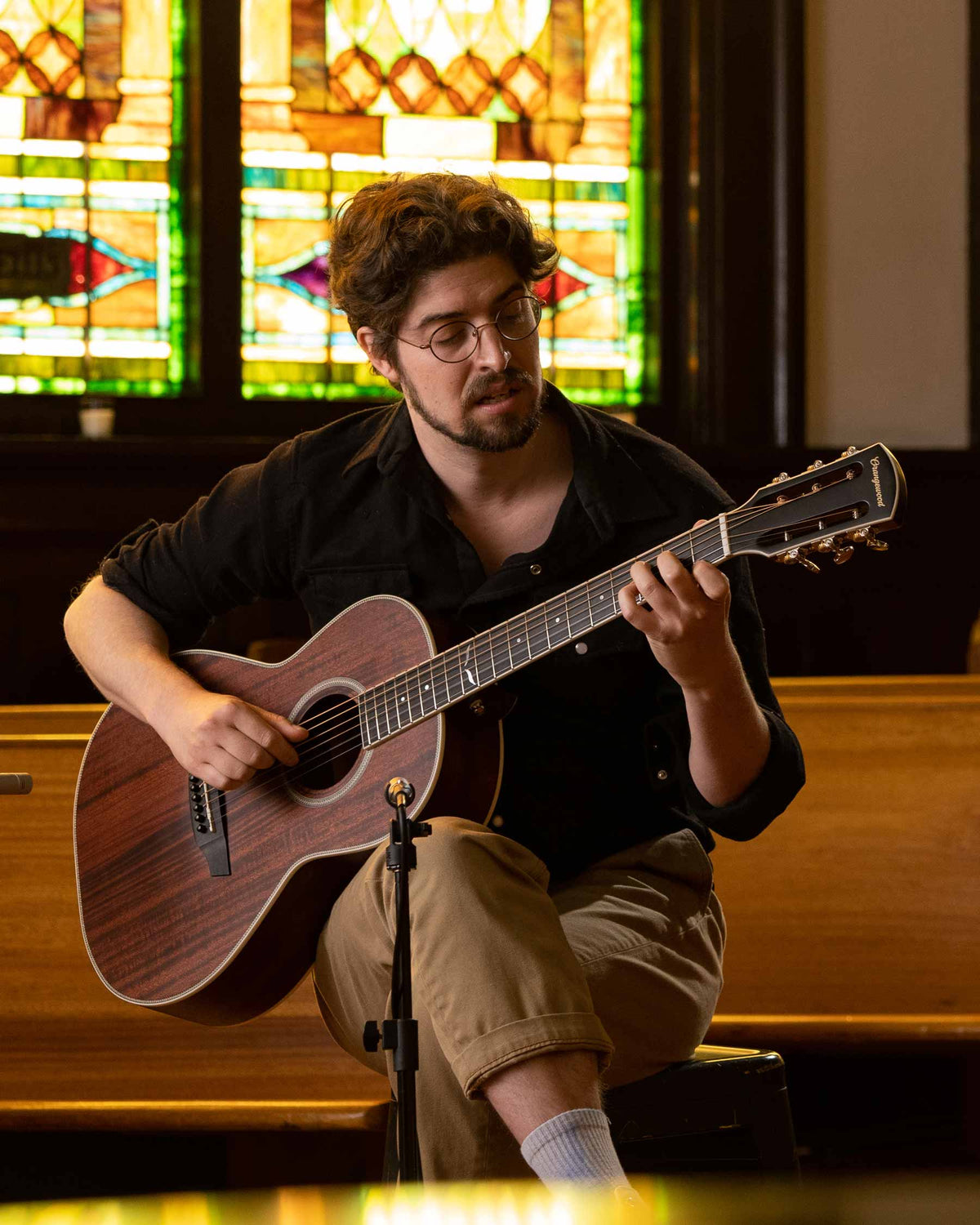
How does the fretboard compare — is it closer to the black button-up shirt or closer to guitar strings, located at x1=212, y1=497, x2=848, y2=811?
guitar strings, located at x1=212, y1=497, x2=848, y2=811

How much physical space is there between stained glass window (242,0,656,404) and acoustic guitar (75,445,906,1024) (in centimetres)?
186

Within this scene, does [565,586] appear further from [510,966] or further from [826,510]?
[510,966]

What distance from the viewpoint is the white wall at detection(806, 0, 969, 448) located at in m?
3.61

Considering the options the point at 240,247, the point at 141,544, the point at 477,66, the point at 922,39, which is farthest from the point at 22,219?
the point at 922,39

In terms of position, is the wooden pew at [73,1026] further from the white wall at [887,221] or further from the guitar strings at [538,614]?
the white wall at [887,221]

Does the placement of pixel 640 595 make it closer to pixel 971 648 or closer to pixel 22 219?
pixel 971 648

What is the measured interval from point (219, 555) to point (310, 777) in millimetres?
358

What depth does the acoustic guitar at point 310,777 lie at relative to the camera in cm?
142

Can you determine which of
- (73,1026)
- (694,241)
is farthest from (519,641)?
(694,241)

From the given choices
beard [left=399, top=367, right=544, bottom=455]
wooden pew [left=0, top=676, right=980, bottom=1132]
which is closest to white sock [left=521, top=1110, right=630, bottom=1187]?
beard [left=399, top=367, right=544, bottom=455]

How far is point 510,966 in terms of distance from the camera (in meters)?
1.30

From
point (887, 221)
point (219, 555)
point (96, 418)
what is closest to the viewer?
point (219, 555)

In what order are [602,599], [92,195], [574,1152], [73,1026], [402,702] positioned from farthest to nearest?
1. [92,195]
2. [73,1026]
3. [402,702]
4. [602,599]
5. [574,1152]

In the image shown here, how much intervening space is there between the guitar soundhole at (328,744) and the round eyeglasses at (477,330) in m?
0.43
